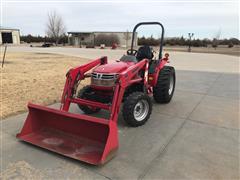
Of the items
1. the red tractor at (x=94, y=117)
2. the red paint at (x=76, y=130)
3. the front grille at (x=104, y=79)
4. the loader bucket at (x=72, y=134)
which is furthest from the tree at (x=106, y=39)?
the loader bucket at (x=72, y=134)

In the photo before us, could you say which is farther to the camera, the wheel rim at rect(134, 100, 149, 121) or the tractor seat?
the tractor seat

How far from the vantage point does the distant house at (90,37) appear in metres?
49.6

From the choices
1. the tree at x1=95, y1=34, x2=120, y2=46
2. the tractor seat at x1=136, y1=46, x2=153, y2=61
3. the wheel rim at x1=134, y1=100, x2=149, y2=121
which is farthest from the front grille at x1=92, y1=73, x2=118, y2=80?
the tree at x1=95, y1=34, x2=120, y2=46

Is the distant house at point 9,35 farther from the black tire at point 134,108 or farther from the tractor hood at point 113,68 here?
the black tire at point 134,108

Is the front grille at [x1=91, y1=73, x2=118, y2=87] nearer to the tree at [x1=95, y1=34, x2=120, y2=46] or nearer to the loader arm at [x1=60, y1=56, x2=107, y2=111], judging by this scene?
the loader arm at [x1=60, y1=56, x2=107, y2=111]

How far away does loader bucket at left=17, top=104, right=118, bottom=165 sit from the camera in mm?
2746

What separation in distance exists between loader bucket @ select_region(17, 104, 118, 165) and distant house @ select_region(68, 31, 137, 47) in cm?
4604

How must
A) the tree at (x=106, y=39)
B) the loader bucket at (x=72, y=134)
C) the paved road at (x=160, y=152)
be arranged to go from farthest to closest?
the tree at (x=106, y=39)
the loader bucket at (x=72, y=134)
the paved road at (x=160, y=152)

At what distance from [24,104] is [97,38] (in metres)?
49.1

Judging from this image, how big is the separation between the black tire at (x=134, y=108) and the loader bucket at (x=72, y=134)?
0.80 meters

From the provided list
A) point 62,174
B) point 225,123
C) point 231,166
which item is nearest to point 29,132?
point 62,174

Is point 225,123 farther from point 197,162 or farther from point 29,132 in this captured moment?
point 29,132

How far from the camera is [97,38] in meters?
52.2

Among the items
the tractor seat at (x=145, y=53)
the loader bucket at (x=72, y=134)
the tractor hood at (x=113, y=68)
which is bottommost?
the loader bucket at (x=72, y=134)
